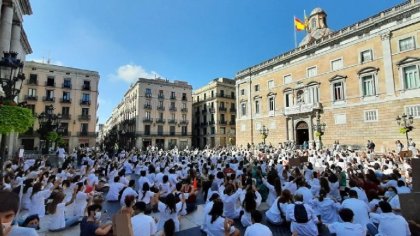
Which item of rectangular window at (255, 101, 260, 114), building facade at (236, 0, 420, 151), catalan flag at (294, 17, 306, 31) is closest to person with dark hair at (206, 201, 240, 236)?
building facade at (236, 0, 420, 151)

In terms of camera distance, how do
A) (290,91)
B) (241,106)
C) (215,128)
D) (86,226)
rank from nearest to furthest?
(86,226), (290,91), (241,106), (215,128)

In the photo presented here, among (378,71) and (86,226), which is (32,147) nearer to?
(86,226)

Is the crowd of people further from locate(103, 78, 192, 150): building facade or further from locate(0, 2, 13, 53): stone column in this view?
locate(103, 78, 192, 150): building facade

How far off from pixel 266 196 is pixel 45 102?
4040 centimetres

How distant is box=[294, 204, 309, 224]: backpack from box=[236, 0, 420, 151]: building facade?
22.8m

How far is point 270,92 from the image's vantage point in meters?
36.9

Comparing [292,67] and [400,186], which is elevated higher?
[292,67]

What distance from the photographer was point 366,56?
2608 centimetres

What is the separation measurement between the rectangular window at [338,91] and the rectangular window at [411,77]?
6.07 m

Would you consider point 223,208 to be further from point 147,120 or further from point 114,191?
point 147,120

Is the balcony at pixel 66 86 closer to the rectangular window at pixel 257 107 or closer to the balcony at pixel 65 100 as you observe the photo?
the balcony at pixel 65 100

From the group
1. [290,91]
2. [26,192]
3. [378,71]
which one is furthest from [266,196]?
[290,91]

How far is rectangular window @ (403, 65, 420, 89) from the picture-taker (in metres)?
22.1

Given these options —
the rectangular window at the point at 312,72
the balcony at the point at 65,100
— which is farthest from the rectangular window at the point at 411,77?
the balcony at the point at 65,100
